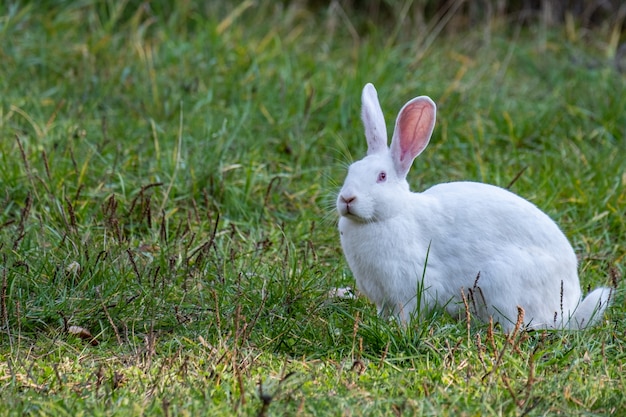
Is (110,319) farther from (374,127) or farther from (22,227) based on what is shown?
(374,127)

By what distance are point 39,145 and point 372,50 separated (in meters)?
2.53

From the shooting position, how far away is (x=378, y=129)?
3.62m

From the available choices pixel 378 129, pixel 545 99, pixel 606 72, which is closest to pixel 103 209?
pixel 378 129

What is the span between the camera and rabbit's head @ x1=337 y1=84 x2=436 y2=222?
3.42 m

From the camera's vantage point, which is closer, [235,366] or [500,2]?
[235,366]

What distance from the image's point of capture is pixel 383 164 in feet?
11.6

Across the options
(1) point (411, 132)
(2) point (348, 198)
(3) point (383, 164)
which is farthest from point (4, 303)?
(1) point (411, 132)

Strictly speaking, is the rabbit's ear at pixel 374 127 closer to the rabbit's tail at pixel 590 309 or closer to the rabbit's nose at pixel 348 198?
the rabbit's nose at pixel 348 198

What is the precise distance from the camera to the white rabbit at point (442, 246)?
11.4 ft

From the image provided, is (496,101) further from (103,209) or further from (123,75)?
(103,209)

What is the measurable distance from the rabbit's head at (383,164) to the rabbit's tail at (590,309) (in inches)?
30.5

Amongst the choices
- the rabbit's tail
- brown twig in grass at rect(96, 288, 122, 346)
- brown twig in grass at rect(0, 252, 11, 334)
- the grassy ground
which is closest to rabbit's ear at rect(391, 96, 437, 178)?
the grassy ground

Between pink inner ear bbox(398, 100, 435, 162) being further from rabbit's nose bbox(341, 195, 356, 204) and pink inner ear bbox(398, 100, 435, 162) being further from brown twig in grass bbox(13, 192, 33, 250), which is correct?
brown twig in grass bbox(13, 192, 33, 250)

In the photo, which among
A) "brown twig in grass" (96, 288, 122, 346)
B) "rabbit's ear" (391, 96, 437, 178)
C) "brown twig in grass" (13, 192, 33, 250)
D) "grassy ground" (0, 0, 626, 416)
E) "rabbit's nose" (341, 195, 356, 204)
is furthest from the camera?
"brown twig in grass" (13, 192, 33, 250)
